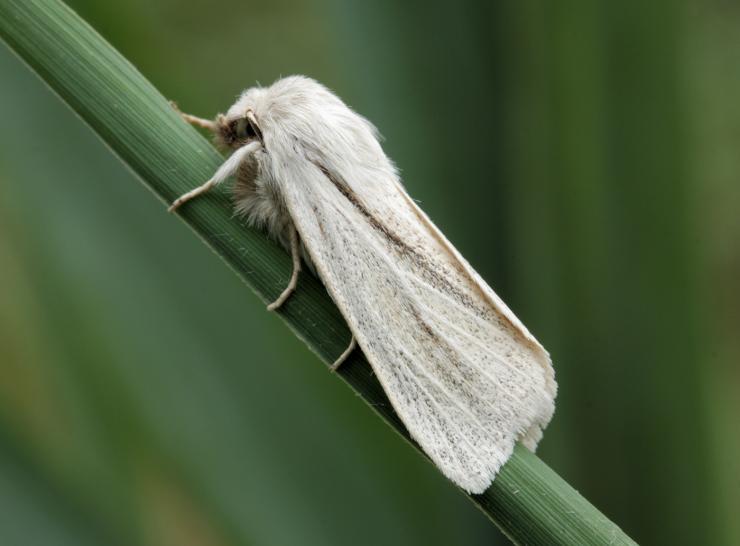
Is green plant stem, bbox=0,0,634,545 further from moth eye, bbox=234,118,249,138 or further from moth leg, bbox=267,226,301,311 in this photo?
moth eye, bbox=234,118,249,138

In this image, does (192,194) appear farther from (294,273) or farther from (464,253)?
(464,253)

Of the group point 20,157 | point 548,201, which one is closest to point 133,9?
point 20,157

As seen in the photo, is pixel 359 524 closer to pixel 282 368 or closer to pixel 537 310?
pixel 282 368

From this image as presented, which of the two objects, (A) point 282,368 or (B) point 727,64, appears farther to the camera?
(B) point 727,64

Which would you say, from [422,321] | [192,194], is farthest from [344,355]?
[192,194]

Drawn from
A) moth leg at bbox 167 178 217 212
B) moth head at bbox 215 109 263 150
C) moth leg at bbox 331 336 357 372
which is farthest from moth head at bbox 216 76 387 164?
moth leg at bbox 331 336 357 372
